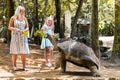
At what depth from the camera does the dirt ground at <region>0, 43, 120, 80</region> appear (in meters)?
7.55

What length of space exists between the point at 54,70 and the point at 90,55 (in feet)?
4.42

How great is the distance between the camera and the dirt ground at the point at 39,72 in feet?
24.8

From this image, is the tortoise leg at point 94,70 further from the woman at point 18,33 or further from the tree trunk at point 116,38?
the tree trunk at point 116,38

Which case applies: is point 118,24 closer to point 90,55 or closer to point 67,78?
point 90,55

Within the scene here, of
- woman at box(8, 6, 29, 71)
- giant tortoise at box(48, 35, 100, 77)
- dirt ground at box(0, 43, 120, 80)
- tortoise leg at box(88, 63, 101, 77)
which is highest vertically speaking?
woman at box(8, 6, 29, 71)

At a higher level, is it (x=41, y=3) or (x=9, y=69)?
(x=41, y=3)

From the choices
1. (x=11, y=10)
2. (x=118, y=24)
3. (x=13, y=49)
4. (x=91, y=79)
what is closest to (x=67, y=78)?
(x=91, y=79)

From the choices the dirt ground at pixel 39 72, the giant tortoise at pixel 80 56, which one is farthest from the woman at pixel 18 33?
the giant tortoise at pixel 80 56

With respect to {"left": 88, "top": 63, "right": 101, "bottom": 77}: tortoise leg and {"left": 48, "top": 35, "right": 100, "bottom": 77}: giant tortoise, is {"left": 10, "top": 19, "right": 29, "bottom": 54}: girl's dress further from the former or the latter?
{"left": 88, "top": 63, "right": 101, "bottom": 77}: tortoise leg

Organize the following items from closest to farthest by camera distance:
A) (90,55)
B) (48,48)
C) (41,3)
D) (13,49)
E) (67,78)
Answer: (67,78) → (90,55) → (13,49) → (48,48) → (41,3)

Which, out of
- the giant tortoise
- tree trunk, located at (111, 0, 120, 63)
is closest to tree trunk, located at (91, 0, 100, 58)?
tree trunk, located at (111, 0, 120, 63)

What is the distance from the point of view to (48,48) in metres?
9.88

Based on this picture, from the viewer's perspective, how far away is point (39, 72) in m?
8.61

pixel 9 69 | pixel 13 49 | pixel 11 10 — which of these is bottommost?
pixel 9 69
